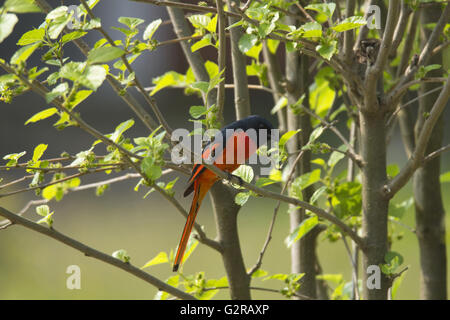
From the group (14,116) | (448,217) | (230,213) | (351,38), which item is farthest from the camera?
(14,116)

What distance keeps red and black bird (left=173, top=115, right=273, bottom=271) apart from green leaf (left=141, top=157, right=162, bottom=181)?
0.60 m

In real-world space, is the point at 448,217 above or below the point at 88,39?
below

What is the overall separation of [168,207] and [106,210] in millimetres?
821

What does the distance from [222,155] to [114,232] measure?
4.51 metres

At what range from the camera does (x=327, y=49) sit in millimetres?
1581

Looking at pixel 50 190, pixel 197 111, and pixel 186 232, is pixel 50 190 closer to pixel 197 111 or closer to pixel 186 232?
pixel 186 232

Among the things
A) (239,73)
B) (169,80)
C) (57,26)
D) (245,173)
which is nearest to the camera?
(57,26)

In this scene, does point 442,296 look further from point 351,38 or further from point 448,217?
point 448,217

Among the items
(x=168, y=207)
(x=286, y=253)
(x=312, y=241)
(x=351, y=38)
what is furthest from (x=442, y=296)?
(x=168, y=207)

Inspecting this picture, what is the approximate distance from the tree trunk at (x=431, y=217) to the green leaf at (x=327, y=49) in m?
1.15

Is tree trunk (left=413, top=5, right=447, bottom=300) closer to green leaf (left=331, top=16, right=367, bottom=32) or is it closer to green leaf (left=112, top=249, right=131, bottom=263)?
green leaf (left=331, top=16, right=367, bottom=32)

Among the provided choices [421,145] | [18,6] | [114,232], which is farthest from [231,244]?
[114,232]
